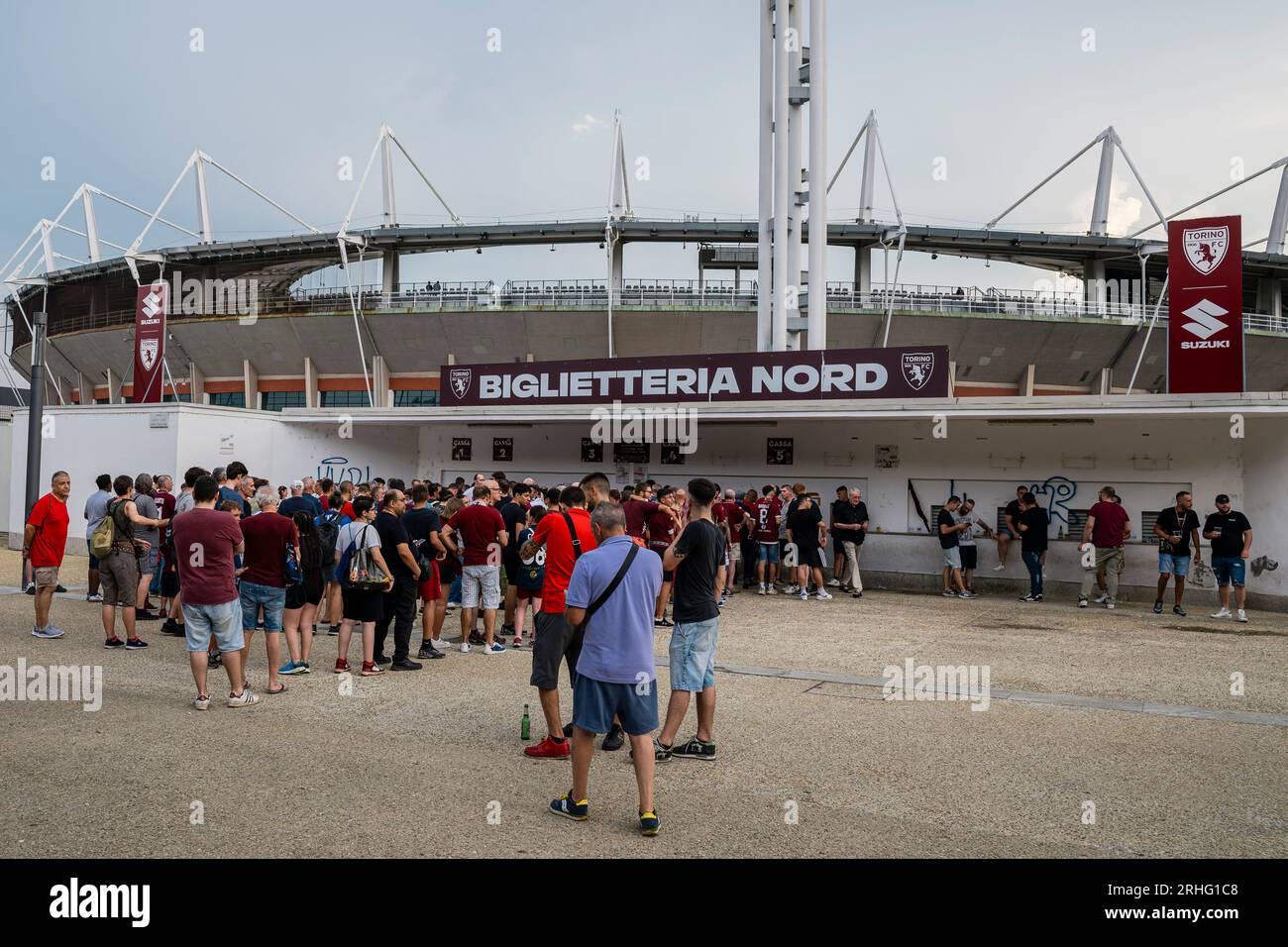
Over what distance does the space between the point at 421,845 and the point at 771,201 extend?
20709mm

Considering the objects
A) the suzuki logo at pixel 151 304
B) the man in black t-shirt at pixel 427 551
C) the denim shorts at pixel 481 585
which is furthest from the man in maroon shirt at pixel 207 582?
the suzuki logo at pixel 151 304

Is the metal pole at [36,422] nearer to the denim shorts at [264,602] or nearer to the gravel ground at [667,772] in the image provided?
the gravel ground at [667,772]

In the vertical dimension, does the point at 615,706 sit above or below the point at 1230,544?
below

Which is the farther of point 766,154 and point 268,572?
point 766,154

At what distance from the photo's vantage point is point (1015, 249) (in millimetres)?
42156

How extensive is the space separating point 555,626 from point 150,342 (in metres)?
32.8

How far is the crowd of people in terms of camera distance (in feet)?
15.6

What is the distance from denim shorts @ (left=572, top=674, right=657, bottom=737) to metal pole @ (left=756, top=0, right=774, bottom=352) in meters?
17.9

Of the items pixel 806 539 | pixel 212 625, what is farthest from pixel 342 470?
pixel 212 625

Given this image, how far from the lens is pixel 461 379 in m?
19.4

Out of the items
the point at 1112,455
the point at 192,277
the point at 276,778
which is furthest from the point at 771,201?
the point at 192,277

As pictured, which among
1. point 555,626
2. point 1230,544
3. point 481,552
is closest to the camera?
point 555,626

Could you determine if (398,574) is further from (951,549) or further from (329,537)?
(951,549)
